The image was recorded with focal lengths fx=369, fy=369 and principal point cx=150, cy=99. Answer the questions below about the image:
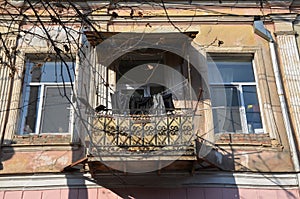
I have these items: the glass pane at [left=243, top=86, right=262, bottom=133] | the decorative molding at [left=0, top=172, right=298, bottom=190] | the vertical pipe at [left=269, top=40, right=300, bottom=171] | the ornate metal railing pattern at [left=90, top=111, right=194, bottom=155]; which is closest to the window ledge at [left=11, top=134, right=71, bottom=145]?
the decorative molding at [left=0, top=172, right=298, bottom=190]

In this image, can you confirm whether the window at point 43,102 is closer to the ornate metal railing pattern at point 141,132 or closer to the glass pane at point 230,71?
the ornate metal railing pattern at point 141,132

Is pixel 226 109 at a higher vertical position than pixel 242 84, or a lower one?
lower

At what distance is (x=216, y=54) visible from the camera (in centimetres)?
724

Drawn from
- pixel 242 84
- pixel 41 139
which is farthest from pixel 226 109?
pixel 41 139

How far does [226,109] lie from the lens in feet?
22.3

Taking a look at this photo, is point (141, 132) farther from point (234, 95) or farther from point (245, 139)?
point (234, 95)

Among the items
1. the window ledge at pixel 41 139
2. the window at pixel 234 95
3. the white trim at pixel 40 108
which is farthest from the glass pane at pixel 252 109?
the white trim at pixel 40 108

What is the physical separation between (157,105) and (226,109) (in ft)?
4.80

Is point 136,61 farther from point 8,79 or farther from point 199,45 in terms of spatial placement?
point 8,79

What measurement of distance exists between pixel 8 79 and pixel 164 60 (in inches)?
114

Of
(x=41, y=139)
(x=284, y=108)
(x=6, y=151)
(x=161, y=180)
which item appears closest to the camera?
(x=161, y=180)

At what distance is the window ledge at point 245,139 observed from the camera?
20.6 feet

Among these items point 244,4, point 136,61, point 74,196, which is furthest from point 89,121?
point 244,4

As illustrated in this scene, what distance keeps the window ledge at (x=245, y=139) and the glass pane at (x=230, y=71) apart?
1224 mm
